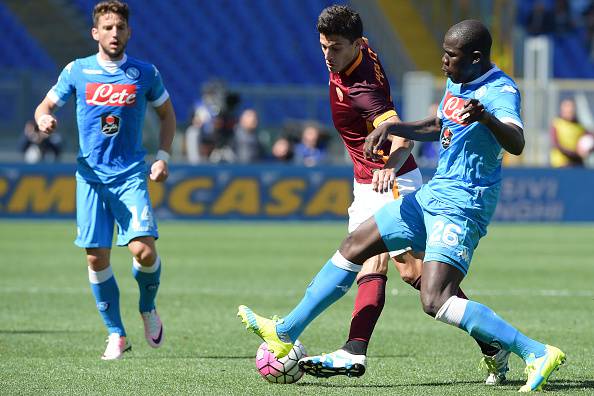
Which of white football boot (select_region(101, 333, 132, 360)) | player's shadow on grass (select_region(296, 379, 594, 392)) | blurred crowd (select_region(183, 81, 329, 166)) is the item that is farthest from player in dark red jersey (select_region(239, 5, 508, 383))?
blurred crowd (select_region(183, 81, 329, 166))

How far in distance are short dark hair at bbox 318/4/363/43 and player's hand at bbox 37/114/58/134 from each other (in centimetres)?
201

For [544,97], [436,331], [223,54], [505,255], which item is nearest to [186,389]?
[436,331]

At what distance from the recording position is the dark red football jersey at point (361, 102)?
6.89 meters

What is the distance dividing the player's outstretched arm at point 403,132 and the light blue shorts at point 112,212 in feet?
7.30

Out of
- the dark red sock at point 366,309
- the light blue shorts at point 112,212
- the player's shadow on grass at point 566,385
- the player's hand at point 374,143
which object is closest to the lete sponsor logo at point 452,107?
the player's hand at point 374,143

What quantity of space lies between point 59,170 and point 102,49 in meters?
12.7

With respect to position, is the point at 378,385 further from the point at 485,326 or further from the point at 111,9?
the point at 111,9

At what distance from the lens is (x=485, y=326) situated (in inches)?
239

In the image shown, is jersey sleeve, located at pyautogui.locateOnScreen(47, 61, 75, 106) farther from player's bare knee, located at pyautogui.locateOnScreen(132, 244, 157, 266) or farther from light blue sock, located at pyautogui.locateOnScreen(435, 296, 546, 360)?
light blue sock, located at pyautogui.locateOnScreen(435, 296, 546, 360)

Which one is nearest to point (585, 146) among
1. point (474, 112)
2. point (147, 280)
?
point (147, 280)

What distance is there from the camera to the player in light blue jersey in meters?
7.73

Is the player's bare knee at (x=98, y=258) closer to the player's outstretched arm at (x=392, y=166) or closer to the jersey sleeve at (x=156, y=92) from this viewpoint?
the jersey sleeve at (x=156, y=92)

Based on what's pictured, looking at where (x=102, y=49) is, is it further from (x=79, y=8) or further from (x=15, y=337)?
(x=79, y=8)

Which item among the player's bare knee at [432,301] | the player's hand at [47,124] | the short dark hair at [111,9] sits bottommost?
the player's bare knee at [432,301]
